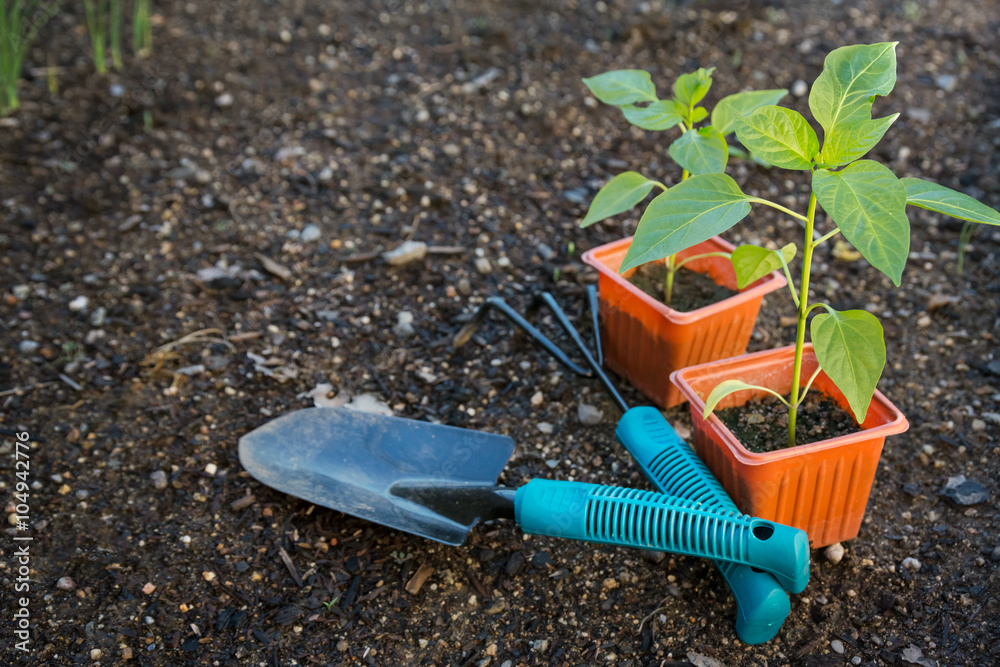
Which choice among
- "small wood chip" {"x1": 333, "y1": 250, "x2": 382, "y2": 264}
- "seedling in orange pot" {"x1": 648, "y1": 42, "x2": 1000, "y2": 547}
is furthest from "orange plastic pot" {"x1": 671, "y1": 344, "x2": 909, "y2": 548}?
"small wood chip" {"x1": 333, "y1": 250, "x2": 382, "y2": 264}

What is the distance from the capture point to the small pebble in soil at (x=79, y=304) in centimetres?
187

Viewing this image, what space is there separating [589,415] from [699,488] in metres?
0.41

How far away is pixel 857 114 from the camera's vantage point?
3.43ft

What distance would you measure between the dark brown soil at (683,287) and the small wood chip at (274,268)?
91cm

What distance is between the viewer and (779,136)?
1071 mm

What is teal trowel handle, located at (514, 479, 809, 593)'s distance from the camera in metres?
1.09

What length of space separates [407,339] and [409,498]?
0.51 m

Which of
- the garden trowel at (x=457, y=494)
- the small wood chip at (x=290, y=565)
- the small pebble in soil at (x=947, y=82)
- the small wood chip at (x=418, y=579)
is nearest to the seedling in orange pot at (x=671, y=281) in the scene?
the garden trowel at (x=457, y=494)

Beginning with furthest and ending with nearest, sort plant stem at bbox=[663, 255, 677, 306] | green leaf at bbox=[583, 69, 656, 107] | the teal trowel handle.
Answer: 1. plant stem at bbox=[663, 255, 677, 306]
2. green leaf at bbox=[583, 69, 656, 107]
3. the teal trowel handle

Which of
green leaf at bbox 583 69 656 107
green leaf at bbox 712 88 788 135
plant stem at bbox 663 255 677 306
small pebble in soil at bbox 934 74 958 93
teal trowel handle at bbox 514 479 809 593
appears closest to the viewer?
teal trowel handle at bbox 514 479 809 593

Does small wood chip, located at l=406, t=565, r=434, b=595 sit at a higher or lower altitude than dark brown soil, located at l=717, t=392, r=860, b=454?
lower

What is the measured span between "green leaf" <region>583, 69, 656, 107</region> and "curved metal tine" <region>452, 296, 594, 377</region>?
524 mm

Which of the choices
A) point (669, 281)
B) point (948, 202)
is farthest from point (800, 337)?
point (669, 281)

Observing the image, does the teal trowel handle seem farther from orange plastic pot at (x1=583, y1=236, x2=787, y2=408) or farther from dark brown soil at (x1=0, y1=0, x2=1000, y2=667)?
orange plastic pot at (x1=583, y1=236, x2=787, y2=408)
